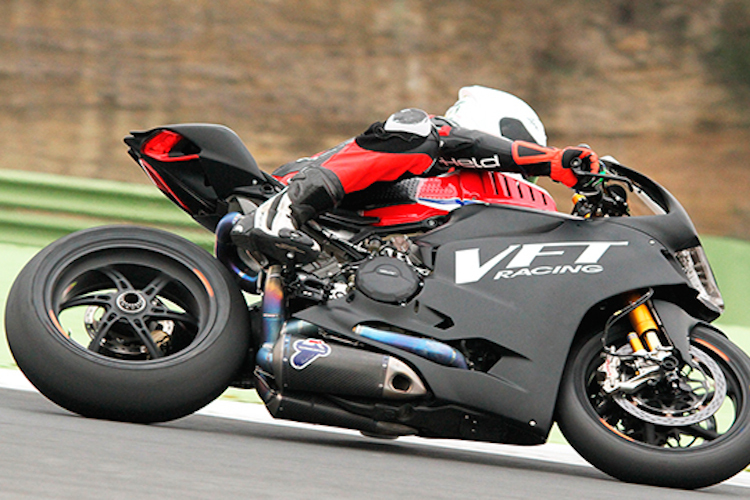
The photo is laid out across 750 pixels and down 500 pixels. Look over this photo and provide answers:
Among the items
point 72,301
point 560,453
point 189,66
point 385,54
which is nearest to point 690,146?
point 385,54

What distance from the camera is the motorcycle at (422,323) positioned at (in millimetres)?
3588

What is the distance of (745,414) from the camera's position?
3586mm

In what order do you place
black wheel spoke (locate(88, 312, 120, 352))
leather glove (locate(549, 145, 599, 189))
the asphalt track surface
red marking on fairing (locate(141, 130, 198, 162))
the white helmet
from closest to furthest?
the asphalt track surface, black wheel spoke (locate(88, 312, 120, 352)), leather glove (locate(549, 145, 599, 189)), red marking on fairing (locate(141, 130, 198, 162)), the white helmet

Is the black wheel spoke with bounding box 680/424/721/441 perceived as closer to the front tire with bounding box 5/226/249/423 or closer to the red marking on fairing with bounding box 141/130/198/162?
the front tire with bounding box 5/226/249/423

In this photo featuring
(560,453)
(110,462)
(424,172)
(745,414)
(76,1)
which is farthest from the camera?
(76,1)

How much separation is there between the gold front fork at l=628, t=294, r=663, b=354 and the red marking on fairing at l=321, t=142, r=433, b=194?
2.89 ft

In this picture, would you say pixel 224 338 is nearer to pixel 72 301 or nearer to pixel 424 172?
pixel 72 301

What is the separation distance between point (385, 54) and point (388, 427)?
13.3 metres

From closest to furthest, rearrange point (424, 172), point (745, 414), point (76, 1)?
point (745, 414) < point (424, 172) < point (76, 1)

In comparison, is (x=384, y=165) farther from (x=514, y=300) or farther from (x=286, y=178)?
(x=514, y=300)

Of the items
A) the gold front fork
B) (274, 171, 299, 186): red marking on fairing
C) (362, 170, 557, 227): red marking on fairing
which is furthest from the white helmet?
the gold front fork

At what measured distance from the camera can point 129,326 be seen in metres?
3.72

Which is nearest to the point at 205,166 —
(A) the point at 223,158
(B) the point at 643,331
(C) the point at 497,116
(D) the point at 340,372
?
(A) the point at 223,158

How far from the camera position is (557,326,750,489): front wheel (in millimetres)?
3543
